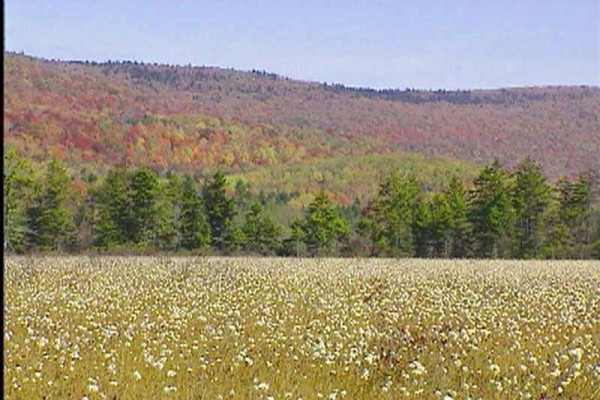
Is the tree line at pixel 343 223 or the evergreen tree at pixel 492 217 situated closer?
the evergreen tree at pixel 492 217

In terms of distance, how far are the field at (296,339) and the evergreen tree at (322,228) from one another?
36690 millimetres

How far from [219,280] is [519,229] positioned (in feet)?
138

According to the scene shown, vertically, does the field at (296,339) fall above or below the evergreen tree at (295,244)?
above

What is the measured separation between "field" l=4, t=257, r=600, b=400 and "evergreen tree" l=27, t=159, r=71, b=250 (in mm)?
37560

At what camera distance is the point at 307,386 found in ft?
30.1

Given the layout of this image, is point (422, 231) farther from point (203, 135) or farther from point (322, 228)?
point (203, 135)

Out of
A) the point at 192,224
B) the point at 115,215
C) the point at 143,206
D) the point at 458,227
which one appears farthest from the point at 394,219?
the point at 115,215

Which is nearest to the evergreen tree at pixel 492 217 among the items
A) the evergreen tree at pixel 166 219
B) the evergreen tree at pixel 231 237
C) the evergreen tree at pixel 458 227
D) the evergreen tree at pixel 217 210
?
the evergreen tree at pixel 458 227

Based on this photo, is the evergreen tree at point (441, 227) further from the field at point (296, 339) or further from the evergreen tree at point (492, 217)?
the field at point (296, 339)

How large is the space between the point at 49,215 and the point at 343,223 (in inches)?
840

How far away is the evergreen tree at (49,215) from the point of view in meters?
57.1

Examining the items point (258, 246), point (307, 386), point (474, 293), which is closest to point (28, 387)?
point (307, 386)

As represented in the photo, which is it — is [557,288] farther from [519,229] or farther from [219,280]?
[519,229]

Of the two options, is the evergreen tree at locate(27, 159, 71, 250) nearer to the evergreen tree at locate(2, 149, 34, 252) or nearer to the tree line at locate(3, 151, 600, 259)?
the tree line at locate(3, 151, 600, 259)
